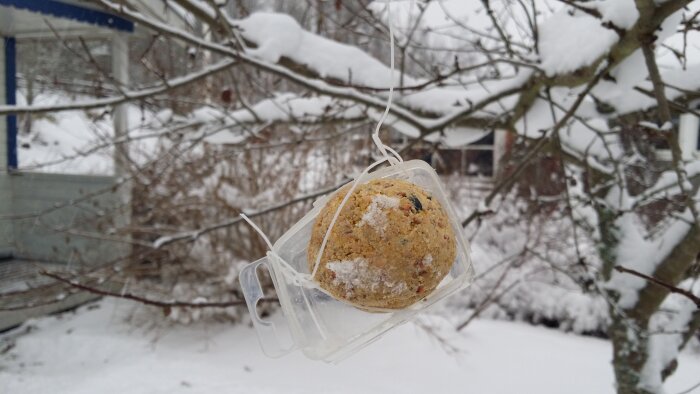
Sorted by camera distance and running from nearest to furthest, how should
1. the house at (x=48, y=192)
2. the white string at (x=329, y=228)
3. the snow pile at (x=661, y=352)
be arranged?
the white string at (x=329, y=228) < the snow pile at (x=661, y=352) < the house at (x=48, y=192)

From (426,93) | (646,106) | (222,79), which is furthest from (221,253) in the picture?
(646,106)

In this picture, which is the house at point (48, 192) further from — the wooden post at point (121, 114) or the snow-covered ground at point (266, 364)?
the snow-covered ground at point (266, 364)

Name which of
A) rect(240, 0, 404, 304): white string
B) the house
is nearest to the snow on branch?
rect(240, 0, 404, 304): white string

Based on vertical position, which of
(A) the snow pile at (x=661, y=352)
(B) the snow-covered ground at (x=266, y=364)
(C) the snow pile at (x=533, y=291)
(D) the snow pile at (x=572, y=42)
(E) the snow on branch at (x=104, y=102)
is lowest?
(B) the snow-covered ground at (x=266, y=364)

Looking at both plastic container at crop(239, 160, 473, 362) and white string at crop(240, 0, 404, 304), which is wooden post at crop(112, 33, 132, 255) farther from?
white string at crop(240, 0, 404, 304)

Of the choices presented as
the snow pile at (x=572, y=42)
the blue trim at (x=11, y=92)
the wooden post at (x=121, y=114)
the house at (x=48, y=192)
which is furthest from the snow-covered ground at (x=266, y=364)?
the snow pile at (x=572, y=42)

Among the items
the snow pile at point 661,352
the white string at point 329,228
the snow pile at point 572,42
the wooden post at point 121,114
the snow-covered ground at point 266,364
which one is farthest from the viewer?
the wooden post at point 121,114

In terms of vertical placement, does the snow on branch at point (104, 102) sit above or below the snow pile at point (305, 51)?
below
